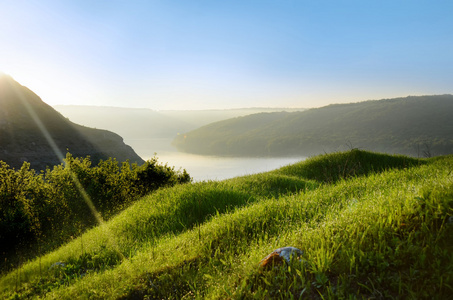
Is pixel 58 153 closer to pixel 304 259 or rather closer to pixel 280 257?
pixel 280 257

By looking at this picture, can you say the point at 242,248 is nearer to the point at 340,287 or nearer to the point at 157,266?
the point at 157,266

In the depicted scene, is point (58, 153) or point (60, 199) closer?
point (60, 199)

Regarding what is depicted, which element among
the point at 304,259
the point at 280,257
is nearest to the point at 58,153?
the point at 280,257

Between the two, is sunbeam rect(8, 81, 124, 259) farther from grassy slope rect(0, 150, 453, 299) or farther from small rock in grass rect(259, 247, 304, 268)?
small rock in grass rect(259, 247, 304, 268)

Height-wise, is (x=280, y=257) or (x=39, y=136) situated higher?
(x=39, y=136)

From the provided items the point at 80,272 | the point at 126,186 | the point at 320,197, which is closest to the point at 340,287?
the point at 320,197

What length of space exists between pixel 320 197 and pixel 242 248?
376cm

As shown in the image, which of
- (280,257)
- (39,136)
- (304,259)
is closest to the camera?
(304,259)

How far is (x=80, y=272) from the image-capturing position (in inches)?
289

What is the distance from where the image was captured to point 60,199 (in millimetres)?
20016

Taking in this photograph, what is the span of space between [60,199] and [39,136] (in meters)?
42.9

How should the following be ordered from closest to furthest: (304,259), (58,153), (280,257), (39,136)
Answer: (304,259)
(280,257)
(58,153)
(39,136)

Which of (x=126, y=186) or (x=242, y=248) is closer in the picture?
(x=242, y=248)

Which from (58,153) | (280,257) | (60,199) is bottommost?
(60,199)
